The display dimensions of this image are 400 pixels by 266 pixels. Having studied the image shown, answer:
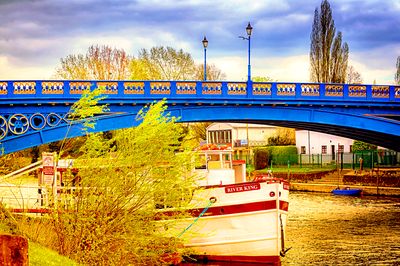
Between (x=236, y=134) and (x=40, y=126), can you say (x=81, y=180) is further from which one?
(x=236, y=134)

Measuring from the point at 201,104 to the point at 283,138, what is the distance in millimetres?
58105

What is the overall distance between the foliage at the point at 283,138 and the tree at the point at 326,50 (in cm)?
2377

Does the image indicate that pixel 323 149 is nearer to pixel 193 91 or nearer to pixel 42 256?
pixel 193 91

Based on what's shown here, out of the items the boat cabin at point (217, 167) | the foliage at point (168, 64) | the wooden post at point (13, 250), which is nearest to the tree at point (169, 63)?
the foliage at point (168, 64)

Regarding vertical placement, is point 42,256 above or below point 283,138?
below

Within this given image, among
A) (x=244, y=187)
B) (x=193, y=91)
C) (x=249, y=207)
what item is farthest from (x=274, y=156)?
(x=244, y=187)

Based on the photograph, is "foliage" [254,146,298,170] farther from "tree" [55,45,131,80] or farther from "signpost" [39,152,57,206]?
"signpost" [39,152,57,206]

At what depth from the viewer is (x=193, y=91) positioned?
33.3 m

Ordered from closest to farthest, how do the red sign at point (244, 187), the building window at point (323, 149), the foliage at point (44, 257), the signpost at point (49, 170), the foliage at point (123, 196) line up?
1. the foliage at point (44, 257)
2. the foliage at point (123, 196)
3. the signpost at point (49, 170)
4. the red sign at point (244, 187)
5. the building window at point (323, 149)

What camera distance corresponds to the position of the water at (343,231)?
26.7 metres

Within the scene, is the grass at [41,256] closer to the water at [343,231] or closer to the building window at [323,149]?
the water at [343,231]

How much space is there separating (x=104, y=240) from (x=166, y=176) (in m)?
2.12

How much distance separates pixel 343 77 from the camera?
66688 millimetres

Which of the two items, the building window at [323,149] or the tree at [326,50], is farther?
the building window at [323,149]
